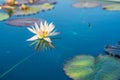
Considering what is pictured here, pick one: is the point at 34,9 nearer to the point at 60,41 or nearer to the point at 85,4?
the point at 85,4

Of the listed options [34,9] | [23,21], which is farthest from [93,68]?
[34,9]

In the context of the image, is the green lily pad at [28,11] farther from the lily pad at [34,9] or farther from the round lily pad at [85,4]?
the round lily pad at [85,4]

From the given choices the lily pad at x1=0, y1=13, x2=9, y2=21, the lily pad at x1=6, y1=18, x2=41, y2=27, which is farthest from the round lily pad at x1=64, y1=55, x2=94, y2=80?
the lily pad at x1=0, y1=13, x2=9, y2=21

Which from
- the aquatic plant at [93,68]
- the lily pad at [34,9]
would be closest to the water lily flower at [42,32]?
the aquatic plant at [93,68]

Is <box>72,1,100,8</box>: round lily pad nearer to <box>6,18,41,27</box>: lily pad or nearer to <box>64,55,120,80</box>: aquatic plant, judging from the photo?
<box>6,18,41,27</box>: lily pad

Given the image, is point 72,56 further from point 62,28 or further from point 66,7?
point 66,7

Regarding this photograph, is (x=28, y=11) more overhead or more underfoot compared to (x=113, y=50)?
more overhead

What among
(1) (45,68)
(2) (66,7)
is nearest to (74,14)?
(2) (66,7)
